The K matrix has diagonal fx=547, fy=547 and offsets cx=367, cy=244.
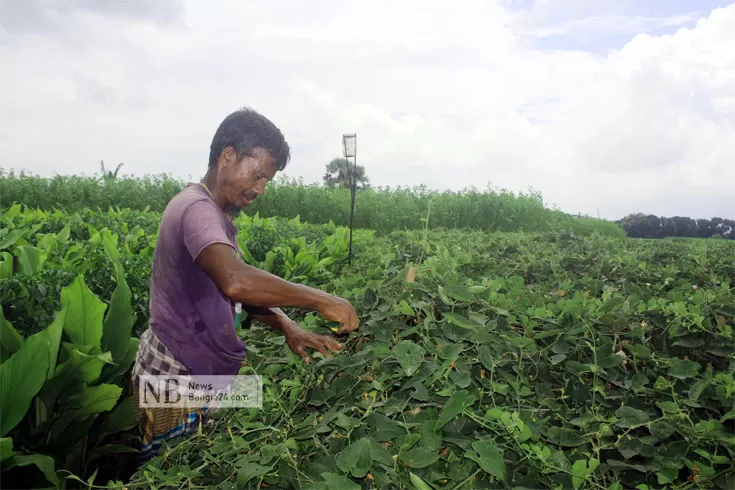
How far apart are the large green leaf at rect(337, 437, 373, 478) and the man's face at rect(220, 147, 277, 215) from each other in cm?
136

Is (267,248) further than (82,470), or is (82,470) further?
(267,248)

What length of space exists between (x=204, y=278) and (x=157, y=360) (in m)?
0.50

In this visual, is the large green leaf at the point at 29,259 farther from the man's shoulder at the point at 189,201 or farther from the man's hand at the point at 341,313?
the man's hand at the point at 341,313

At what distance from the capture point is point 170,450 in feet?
6.22

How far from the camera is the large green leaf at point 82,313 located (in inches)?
115

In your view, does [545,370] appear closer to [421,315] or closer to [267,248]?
[421,315]

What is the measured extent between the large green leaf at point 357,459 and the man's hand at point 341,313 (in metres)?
0.57

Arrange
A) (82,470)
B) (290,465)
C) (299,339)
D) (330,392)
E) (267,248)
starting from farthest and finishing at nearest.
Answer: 1. (267,248)
2. (82,470)
3. (299,339)
4. (330,392)
5. (290,465)

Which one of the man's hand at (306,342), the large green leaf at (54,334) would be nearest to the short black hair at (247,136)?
the man's hand at (306,342)

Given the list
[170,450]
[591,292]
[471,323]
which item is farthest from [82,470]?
[591,292]

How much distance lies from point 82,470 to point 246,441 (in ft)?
7.89

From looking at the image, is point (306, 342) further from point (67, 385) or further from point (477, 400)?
point (67, 385)
